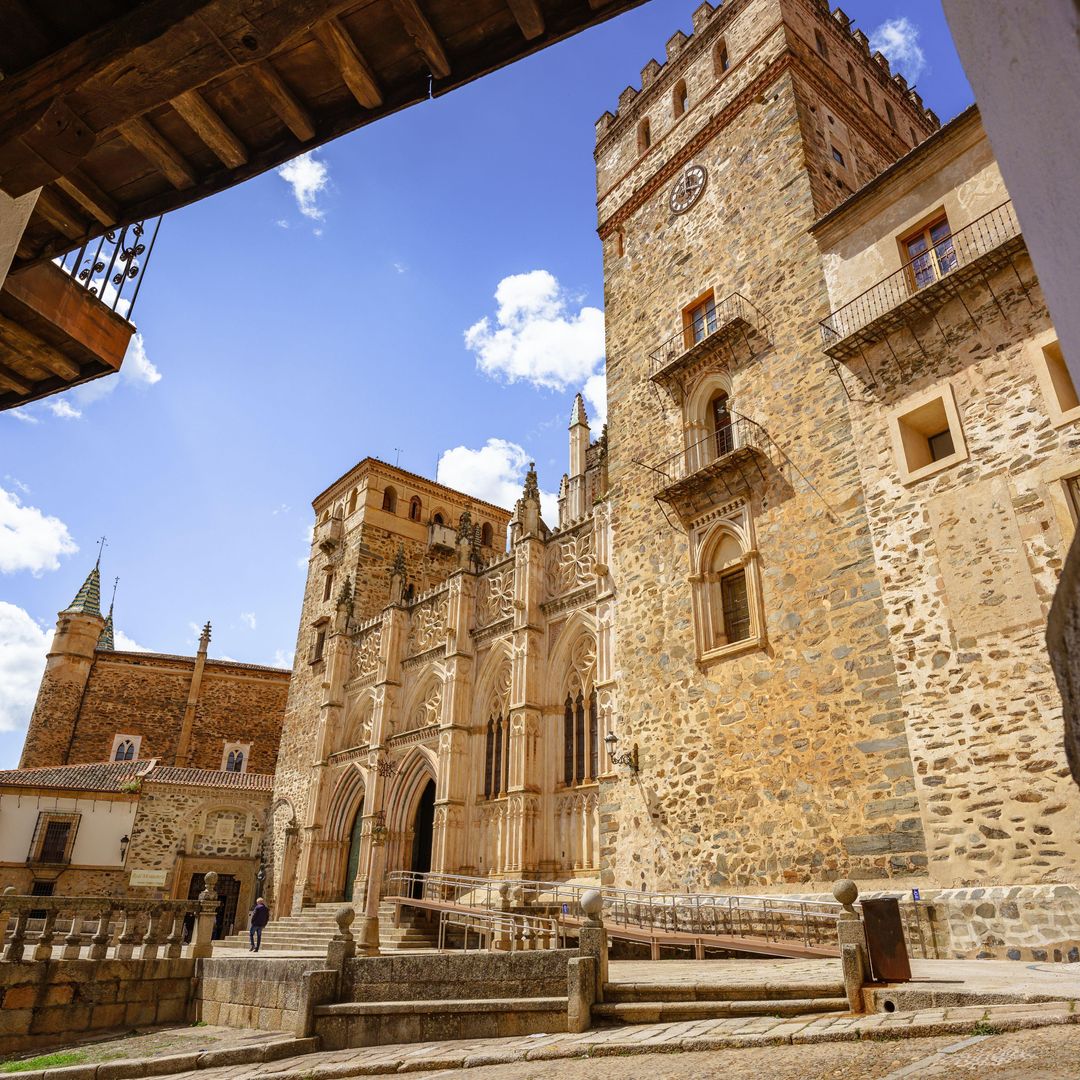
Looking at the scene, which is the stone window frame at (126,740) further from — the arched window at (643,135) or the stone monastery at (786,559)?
the arched window at (643,135)

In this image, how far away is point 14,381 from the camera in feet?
13.1

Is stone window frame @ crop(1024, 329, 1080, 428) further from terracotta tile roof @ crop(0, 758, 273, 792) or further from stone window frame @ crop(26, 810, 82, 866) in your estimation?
stone window frame @ crop(26, 810, 82, 866)

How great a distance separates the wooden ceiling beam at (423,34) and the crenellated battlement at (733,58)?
55.2 feet

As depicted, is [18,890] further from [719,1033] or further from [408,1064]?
[719,1033]

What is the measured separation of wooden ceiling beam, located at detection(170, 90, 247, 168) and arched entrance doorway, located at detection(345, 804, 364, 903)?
23.3 m

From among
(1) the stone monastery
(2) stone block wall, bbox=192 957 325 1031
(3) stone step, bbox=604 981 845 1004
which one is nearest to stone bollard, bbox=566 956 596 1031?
(3) stone step, bbox=604 981 845 1004

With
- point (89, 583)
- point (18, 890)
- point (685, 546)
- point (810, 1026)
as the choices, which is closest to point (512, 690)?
point (685, 546)

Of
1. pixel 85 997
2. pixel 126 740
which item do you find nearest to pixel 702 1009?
pixel 85 997

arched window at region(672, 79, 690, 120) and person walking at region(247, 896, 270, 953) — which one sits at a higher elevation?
arched window at region(672, 79, 690, 120)

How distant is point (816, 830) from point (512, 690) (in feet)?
32.1

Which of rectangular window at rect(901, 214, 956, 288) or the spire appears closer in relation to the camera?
rectangular window at rect(901, 214, 956, 288)

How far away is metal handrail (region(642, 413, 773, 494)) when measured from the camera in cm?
1415

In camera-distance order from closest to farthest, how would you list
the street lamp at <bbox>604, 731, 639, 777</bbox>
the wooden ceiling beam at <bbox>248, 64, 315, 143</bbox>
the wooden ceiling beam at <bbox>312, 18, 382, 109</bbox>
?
the wooden ceiling beam at <bbox>312, 18, 382, 109</bbox> < the wooden ceiling beam at <bbox>248, 64, 315, 143</bbox> < the street lamp at <bbox>604, 731, 639, 777</bbox>

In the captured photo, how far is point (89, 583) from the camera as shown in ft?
132
